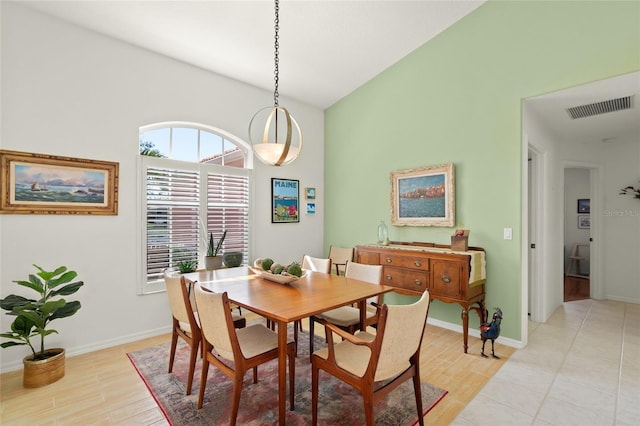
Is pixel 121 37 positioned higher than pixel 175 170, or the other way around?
pixel 121 37

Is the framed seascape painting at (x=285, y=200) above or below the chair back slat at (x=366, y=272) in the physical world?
above

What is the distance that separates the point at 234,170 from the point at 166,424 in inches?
116

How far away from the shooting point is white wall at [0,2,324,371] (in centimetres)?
268

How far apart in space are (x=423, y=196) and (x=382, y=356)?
2.68 meters

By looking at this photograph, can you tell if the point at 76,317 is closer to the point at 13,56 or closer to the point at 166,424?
the point at 166,424

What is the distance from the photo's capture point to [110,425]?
1.97 metres

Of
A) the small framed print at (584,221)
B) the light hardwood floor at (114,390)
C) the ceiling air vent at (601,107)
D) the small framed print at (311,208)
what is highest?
the ceiling air vent at (601,107)

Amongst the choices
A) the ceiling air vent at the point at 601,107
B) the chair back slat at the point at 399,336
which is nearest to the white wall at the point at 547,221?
the ceiling air vent at the point at 601,107

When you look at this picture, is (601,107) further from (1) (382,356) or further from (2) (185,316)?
(2) (185,316)

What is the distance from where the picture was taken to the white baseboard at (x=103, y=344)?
2.66m

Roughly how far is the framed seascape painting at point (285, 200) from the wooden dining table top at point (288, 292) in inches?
66.9


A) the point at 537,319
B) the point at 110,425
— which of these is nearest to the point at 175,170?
the point at 110,425

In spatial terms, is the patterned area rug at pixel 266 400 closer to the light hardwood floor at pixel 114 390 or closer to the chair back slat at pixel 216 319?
the light hardwood floor at pixel 114 390

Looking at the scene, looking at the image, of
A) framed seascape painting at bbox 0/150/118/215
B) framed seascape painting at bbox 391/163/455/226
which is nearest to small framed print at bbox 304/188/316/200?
framed seascape painting at bbox 391/163/455/226
